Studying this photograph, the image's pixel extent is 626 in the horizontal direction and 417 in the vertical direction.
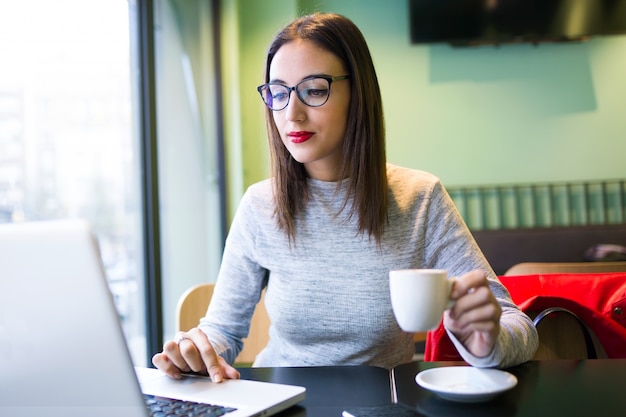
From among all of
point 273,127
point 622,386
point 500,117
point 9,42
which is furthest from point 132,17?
point 622,386

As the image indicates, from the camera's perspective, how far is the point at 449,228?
1252 millimetres

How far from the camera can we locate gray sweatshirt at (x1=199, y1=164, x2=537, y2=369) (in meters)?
1.24

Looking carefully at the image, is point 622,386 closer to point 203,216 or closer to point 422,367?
point 422,367

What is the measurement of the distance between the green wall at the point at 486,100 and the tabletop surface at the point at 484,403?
11.0 feet

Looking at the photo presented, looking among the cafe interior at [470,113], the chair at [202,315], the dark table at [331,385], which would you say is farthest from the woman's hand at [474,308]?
the cafe interior at [470,113]

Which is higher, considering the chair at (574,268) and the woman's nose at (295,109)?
the woman's nose at (295,109)

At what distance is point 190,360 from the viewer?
36.9 inches

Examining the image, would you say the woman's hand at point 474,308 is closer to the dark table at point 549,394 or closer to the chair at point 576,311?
the dark table at point 549,394

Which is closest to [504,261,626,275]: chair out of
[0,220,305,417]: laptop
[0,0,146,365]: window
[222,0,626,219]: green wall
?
[0,220,305,417]: laptop

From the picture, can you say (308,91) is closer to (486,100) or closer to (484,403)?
(484,403)

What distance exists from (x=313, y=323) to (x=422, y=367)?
338mm

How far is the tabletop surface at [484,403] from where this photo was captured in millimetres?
→ 731

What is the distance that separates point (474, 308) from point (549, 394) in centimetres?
13

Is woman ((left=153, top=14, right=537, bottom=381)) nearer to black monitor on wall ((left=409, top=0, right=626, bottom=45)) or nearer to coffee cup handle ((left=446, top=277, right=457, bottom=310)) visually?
coffee cup handle ((left=446, top=277, right=457, bottom=310))
